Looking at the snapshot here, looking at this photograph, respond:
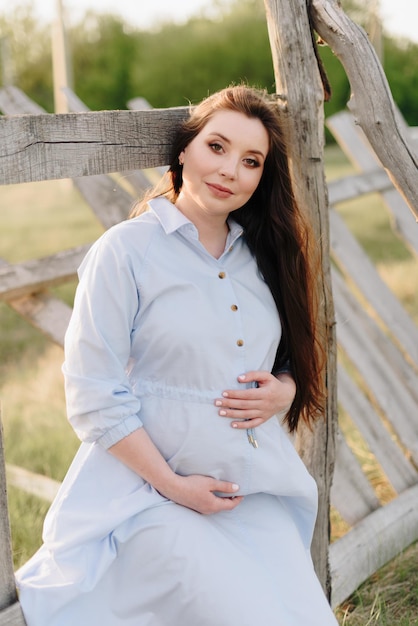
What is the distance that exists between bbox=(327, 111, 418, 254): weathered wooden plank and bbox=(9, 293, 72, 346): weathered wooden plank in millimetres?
2162

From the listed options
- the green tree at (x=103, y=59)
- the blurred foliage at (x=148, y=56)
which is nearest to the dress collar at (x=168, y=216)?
the blurred foliage at (x=148, y=56)

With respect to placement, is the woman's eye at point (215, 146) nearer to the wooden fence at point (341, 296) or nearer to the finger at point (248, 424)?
the wooden fence at point (341, 296)

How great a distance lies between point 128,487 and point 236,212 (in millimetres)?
822

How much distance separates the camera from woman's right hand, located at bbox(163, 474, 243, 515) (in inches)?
76.9

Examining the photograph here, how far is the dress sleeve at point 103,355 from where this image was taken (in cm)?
186

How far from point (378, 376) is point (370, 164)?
4.81 ft

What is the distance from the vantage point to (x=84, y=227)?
14.9 metres

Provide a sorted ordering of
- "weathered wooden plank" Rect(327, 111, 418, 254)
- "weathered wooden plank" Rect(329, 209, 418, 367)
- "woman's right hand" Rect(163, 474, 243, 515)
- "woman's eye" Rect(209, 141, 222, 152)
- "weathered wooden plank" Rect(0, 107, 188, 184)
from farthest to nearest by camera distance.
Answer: "weathered wooden plank" Rect(327, 111, 418, 254), "weathered wooden plank" Rect(329, 209, 418, 367), "woman's eye" Rect(209, 141, 222, 152), "woman's right hand" Rect(163, 474, 243, 515), "weathered wooden plank" Rect(0, 107, 188, 184)

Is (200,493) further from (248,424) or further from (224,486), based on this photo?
(248,424)

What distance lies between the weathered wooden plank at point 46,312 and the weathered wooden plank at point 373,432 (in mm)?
1233

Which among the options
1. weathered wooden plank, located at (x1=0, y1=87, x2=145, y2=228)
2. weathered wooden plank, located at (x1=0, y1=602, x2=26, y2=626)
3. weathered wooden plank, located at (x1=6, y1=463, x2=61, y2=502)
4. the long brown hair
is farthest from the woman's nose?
weathered wooden plank, located at (x1=6, y1=463, x2=61, y2=502)

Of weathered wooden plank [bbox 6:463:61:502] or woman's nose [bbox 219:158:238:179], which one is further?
weathered wooden plank [bbox 6:463:61:502]

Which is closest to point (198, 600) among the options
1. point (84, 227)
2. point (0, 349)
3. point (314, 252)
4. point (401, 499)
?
point (314, 252)

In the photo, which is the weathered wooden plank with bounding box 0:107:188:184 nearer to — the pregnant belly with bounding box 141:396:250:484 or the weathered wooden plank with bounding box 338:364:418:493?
the pregnant belly with bounding box 141:396:250:484
